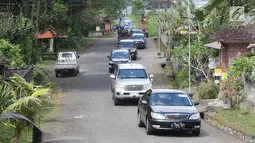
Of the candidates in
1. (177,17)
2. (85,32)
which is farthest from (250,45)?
(85,32)

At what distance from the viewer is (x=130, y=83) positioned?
25953 mm

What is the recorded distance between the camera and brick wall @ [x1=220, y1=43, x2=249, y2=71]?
25094 millimetres

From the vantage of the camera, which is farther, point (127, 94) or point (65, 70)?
point (65, 70)

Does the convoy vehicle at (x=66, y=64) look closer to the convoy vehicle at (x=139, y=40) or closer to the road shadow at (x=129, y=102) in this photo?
the road shadow at (x=129, y=102)

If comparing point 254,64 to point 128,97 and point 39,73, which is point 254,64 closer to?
point 128,97

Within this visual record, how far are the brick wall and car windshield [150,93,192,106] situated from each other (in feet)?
22.9

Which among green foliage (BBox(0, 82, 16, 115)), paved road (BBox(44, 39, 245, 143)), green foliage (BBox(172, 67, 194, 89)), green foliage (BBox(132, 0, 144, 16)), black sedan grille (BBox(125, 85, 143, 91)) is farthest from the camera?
green foliage (BBox(132, 0, 144, 16))

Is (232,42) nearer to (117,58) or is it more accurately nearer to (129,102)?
(129,102)

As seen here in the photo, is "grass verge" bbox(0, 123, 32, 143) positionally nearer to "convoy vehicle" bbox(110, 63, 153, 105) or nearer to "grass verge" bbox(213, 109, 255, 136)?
"grass verge" bbox(213, 109, 255, 136)

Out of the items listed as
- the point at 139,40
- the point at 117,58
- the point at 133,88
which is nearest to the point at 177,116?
the point at 133,88

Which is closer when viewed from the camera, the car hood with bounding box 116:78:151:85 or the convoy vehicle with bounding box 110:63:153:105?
the convoy vehicle with bounding box 110:63:153:105

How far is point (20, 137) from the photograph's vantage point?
50.4ft

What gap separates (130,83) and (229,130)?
8577mm

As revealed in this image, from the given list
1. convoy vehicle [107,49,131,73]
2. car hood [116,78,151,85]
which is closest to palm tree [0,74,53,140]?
car hood [116,78,151,85]
